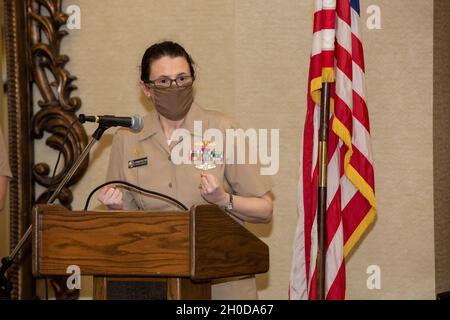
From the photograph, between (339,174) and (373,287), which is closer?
(339,174)

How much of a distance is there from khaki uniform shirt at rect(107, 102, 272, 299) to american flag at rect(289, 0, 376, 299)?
43 centimetres

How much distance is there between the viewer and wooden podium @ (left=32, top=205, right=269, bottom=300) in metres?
2.19

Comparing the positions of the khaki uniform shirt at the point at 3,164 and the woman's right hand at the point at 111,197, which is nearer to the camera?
the woman's right hand at the point at 111,197

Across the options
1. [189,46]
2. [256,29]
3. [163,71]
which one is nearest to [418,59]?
[256,29]

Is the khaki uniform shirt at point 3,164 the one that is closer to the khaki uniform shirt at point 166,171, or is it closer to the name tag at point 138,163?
the khaki uniform shirt at point 166,171

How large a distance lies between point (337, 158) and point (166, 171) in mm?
834

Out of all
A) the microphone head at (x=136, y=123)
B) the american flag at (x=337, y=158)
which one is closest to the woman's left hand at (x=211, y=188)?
the microphone head at (x=136, y=123)

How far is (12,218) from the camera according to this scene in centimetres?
414

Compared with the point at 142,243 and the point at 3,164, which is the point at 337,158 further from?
the point at 3,164

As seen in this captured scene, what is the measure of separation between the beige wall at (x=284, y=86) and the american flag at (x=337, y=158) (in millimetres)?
739

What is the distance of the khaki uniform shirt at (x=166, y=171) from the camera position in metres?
2.83

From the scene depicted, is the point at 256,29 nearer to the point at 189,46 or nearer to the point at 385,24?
the point at 189,46

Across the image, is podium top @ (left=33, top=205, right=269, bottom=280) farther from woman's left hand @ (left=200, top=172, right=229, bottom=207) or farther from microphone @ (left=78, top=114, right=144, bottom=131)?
microphone @ (left=78, top=114, right=144, bottom=131)
